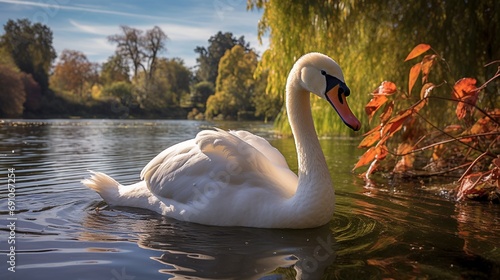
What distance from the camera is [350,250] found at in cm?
344

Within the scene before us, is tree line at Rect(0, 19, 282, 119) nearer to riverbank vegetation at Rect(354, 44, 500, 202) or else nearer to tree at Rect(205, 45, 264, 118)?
tree at Rect(205, 45, 264, 118)

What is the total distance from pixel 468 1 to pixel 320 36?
266 cm

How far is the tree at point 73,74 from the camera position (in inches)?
2112

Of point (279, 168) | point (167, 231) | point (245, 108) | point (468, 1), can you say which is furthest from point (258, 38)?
point (245, 108)

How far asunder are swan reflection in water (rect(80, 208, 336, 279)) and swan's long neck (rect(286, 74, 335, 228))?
0.17 m

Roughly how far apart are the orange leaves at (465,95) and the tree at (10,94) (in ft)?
116

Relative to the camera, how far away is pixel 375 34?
8664mm

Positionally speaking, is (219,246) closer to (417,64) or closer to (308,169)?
(308,169)

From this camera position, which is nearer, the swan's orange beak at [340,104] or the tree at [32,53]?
the swan's orange beak at [340,104]

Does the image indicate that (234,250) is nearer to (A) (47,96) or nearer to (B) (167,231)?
(B) (167,231)

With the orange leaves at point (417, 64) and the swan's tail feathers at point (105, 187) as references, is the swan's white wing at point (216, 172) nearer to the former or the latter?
the swan's tail feathers at point (105, 187)

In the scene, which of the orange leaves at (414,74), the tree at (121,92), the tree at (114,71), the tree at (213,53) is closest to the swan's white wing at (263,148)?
the orange leaves at (414,74)

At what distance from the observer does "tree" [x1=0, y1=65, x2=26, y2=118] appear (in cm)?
3559

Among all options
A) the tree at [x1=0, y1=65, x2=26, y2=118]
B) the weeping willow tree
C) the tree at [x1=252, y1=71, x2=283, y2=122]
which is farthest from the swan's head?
the tree at [x1=0, y1=65, x2=26, y2=118]
